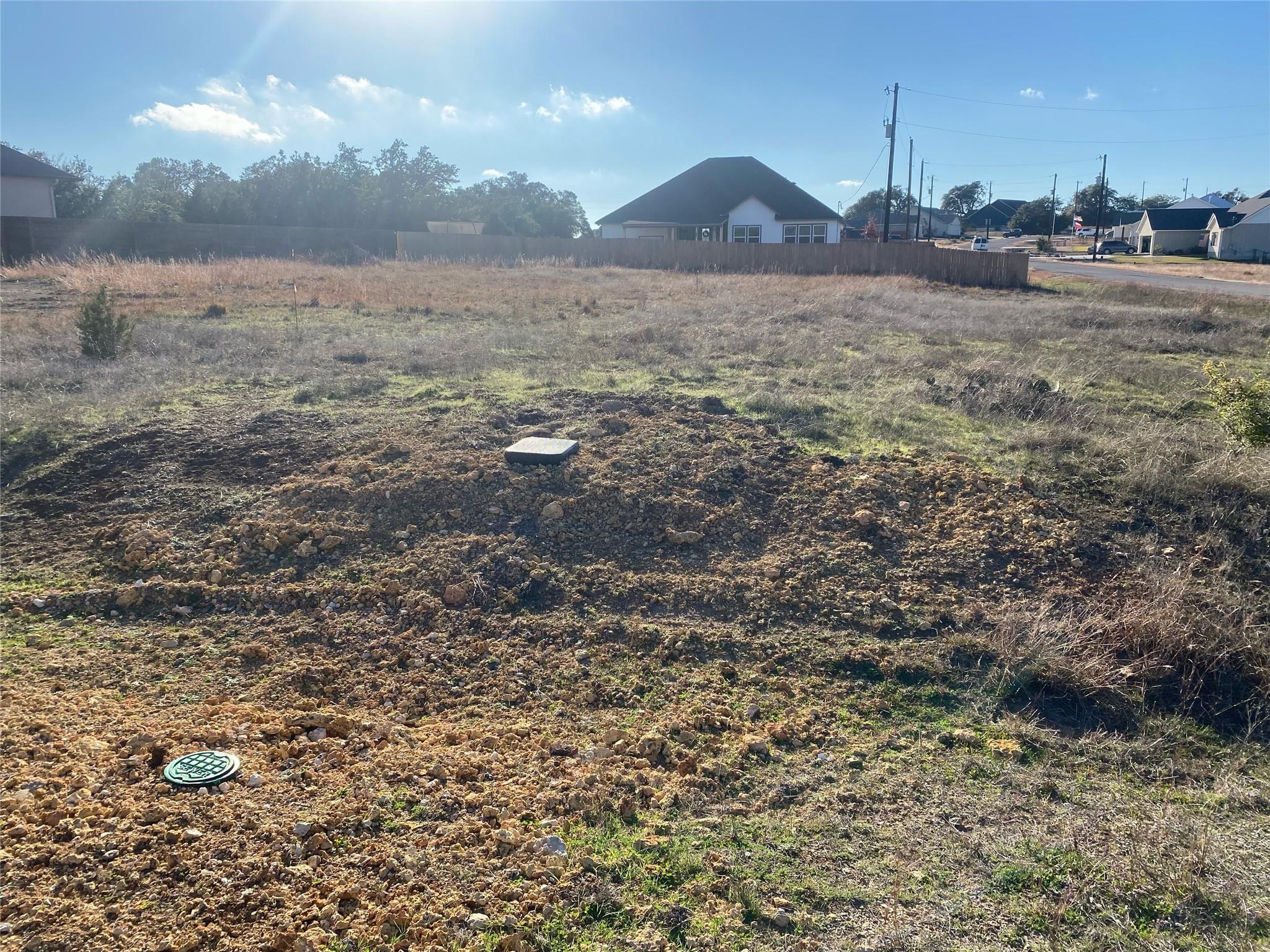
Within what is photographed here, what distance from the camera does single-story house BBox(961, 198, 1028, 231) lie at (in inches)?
3433

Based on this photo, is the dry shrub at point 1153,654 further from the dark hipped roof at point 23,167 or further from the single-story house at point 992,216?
the single-story house at point 992,216

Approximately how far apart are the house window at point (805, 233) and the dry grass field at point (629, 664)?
1377 inches

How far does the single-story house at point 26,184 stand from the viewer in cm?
3106

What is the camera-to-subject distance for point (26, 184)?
1259 inches

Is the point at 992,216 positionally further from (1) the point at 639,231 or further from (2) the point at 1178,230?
(1) the point at 639,231

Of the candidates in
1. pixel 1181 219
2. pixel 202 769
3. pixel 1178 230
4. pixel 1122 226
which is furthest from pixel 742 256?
pixel 1122 226

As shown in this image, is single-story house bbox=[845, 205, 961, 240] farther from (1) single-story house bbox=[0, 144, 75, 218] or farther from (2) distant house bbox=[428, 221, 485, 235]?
(1) single-story house bbox=[0, 144, 75, 218]

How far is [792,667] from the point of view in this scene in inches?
172

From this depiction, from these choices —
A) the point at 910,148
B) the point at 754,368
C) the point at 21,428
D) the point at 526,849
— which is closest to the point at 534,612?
the point at 526,849

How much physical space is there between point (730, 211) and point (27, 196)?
99.4 ft

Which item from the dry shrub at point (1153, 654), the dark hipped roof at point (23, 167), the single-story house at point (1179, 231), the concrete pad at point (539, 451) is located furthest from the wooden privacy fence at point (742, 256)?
the single-story house at point (1179, 231)

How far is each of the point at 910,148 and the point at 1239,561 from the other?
172 ft

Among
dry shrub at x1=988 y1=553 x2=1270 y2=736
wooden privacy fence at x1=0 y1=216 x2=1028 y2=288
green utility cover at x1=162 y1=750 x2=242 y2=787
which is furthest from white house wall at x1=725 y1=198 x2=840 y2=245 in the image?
green utility cover at x1=162 y1=750 x2=242 y2=787

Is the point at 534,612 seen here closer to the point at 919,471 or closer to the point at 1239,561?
the point at 919,471
